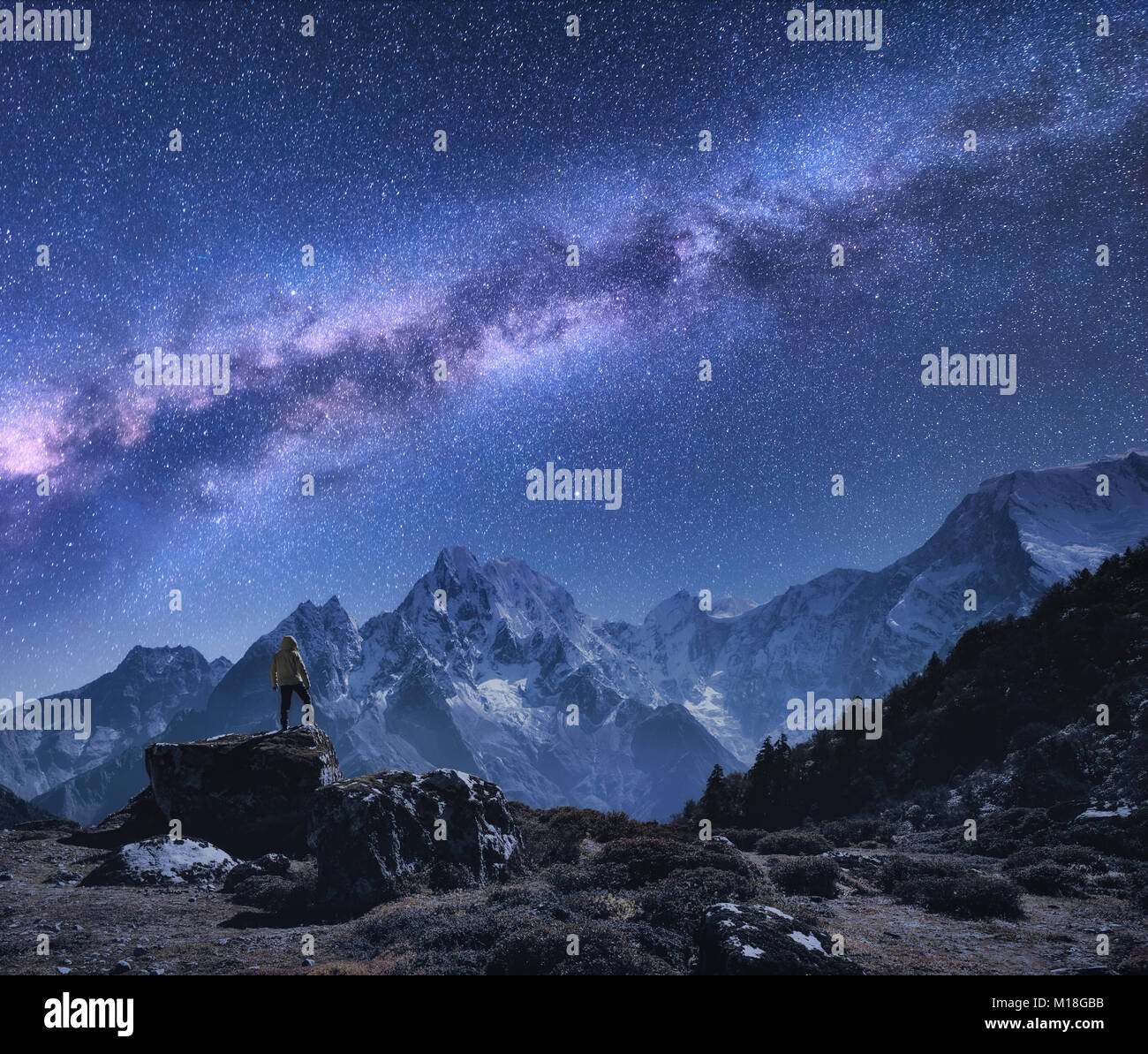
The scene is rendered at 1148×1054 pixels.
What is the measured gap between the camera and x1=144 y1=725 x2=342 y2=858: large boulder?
60.4 feet

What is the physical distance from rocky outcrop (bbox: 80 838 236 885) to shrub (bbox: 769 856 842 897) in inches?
575

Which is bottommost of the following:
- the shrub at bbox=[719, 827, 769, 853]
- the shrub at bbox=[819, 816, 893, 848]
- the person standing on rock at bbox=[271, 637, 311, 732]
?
the shrub at bbox=[819, 816, 893, 848]

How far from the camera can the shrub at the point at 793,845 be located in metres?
21.8

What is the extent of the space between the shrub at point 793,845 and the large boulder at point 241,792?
15.9m

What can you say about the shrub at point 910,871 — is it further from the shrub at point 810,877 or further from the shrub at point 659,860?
the shrub at point 659,860

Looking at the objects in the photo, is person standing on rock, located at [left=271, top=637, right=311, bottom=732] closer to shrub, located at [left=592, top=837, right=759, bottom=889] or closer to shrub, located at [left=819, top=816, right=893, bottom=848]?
shrub, located at [left=592, top=837, right=759, bottom=889]

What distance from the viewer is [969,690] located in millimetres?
36000

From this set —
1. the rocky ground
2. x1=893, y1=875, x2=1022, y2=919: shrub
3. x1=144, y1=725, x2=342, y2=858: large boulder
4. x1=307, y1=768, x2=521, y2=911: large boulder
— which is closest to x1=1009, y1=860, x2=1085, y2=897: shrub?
the rocky ground

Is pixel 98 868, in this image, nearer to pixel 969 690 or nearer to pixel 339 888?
pixel 339 888

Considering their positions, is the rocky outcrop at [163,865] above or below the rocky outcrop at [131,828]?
above

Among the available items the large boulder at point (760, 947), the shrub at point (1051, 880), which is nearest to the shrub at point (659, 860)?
the large boulder at point (760, 947)

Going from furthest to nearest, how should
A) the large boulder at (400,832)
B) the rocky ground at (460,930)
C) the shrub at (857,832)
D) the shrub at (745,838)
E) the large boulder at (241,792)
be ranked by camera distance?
the shrub at (857,832) → the shrub at (745,838) → the large boulder at (241,792) → the large boulder at (400,832) → the rocky ground at (460,930)
